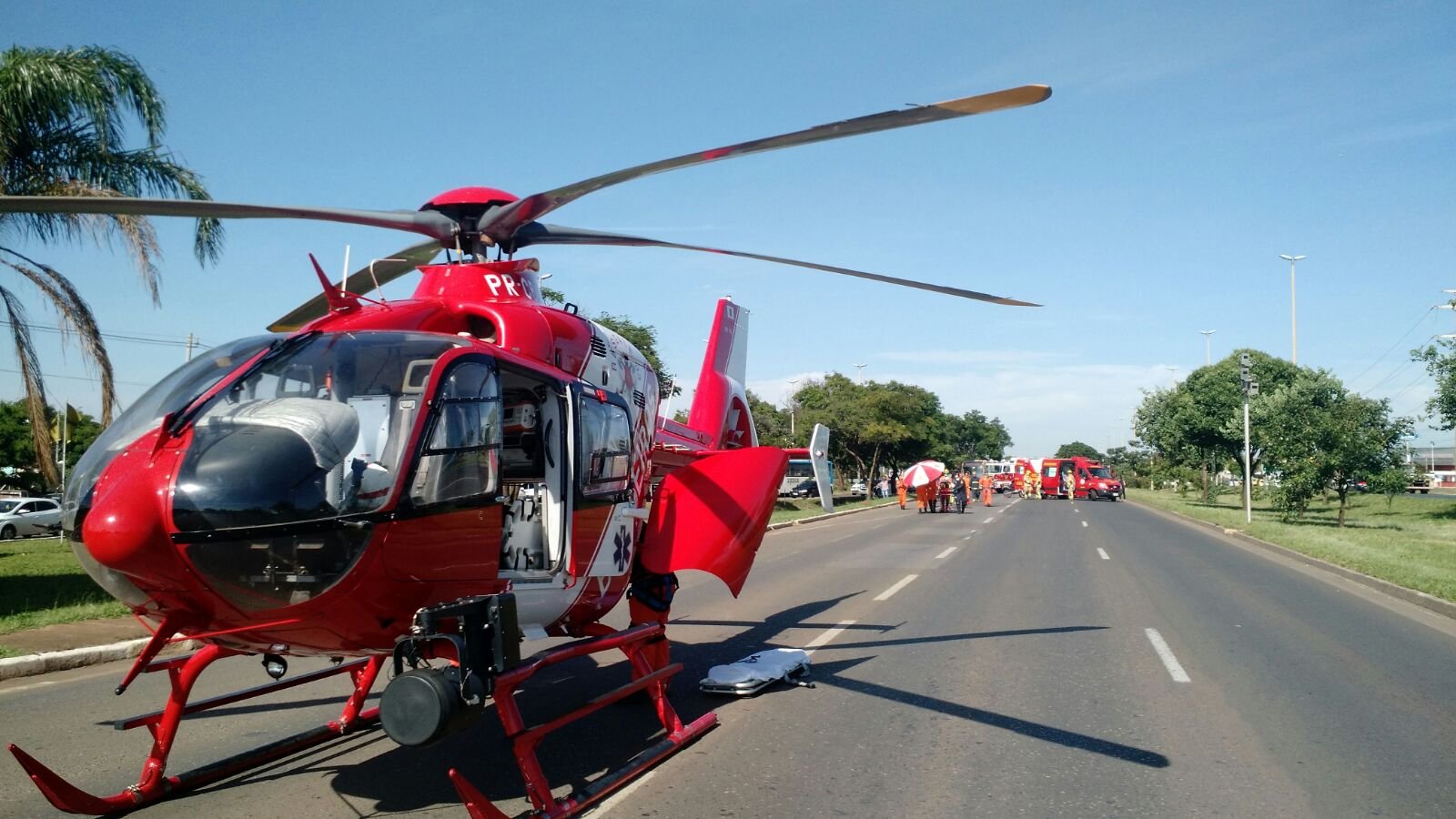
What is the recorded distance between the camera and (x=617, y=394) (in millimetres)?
6785

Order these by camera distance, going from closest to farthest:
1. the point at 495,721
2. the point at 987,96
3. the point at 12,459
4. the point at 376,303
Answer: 1. the point at 987,96
2. the point at 376,303
3. the point at 495,721
4. the point at 12,459

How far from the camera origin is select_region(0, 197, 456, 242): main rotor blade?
480cm

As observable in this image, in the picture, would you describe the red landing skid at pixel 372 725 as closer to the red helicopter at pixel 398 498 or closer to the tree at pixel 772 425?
the red helicopter at pixel 398 498

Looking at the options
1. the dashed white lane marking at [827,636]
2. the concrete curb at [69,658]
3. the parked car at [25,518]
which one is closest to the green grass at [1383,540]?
the dashed white lane marking at [827,636]

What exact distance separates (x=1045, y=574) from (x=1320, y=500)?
48.9 metres

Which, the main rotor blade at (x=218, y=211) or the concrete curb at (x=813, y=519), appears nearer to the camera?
the main rotor blade at (x=218, y=211)

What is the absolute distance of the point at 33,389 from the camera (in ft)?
40.9

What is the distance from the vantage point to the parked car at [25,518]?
3131 centimetres

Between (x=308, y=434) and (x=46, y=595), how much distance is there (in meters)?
11.3

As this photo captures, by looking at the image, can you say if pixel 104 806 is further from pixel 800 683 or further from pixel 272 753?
pixel 800 683

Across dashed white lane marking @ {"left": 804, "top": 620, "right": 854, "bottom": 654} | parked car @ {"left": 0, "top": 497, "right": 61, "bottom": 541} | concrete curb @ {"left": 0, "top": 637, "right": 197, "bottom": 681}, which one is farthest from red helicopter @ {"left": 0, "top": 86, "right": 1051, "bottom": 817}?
parked car @ {"left": 0, "top": 497, "right": 61, "bottom": 541}

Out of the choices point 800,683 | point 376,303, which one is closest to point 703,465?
point 800,683

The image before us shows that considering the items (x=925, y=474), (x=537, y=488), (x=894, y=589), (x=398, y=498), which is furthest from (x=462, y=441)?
(x=925, y=474)

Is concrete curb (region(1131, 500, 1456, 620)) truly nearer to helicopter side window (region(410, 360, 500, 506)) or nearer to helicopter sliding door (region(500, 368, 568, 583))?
helicopter sliding door (region(500, 368, 568, 583))
